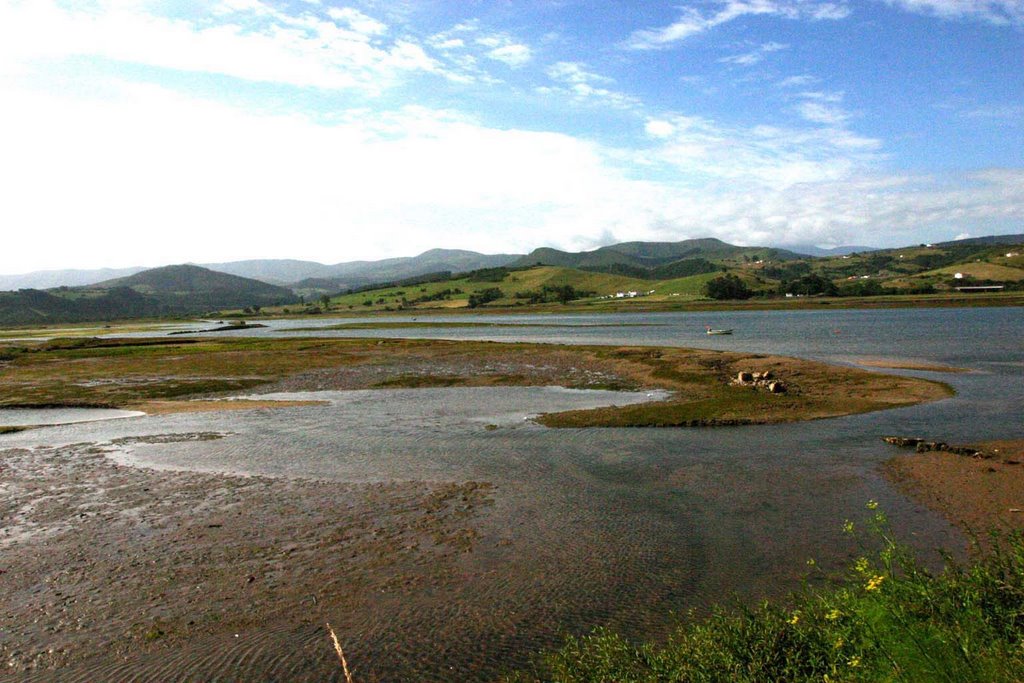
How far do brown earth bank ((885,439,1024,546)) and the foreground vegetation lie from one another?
7961 mm

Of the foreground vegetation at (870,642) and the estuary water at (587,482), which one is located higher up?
the foreground vegetation at (870,642)

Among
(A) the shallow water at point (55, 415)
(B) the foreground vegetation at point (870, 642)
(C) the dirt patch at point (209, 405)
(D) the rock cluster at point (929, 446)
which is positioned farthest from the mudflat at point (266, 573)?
(A) the shallow water at point (55, 415)

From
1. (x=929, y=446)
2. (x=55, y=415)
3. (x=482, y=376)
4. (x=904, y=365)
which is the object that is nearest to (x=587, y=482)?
(x=929, y=446)

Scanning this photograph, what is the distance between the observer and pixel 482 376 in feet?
154

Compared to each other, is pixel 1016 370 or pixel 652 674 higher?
pixel 652 674

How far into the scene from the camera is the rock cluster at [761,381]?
3478 centimetres

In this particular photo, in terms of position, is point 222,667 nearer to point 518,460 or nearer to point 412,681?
point 412,681

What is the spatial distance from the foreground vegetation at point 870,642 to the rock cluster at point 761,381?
1079 inches

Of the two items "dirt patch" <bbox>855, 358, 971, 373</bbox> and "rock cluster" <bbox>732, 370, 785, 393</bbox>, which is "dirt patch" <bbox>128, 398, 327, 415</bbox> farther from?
"dirt patch" <bbox>855, 358, 971, 373</bbox>

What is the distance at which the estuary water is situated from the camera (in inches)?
466

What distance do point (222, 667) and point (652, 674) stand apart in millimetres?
6656

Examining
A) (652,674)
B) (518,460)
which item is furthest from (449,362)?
(652,674)

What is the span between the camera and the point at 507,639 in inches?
424

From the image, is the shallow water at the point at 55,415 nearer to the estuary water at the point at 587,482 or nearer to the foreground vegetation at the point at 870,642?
the estuary water at the point at 587,482
